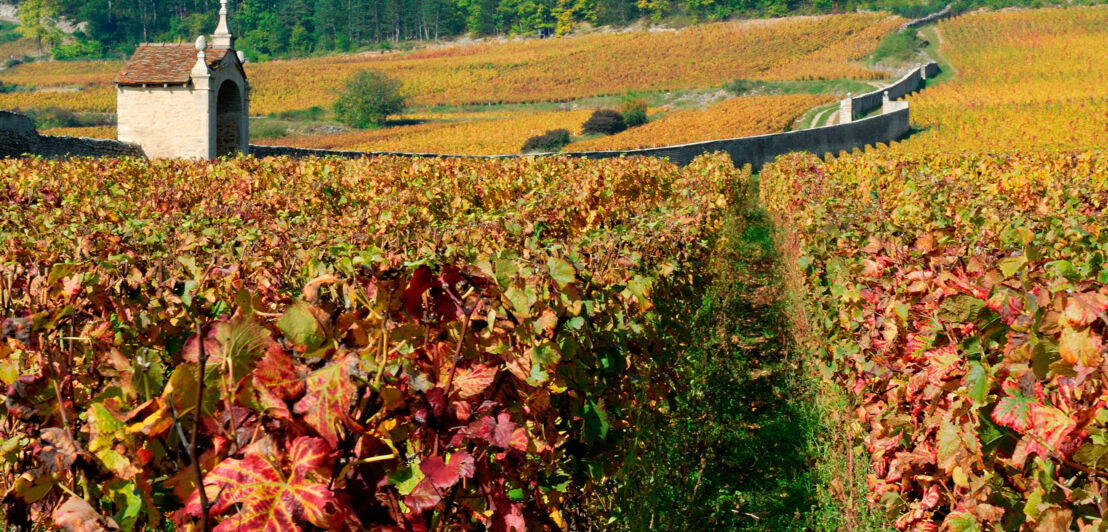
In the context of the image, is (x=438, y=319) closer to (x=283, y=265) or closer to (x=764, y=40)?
(x=283, y=265)

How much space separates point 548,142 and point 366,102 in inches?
964

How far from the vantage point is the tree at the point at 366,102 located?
198ft

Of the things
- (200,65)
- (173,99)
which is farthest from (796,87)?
(173,99)

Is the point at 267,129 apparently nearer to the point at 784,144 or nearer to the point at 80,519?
the point at 784,144

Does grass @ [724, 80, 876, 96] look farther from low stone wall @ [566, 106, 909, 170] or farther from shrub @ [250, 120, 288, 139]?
shrub @ [250, 120, 288, 139]

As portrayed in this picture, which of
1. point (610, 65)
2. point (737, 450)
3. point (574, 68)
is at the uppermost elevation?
point (610, 65)

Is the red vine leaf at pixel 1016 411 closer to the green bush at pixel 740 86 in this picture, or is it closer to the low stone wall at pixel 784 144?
the low stone wall at pixel 784 144

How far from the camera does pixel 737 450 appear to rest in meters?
5.31

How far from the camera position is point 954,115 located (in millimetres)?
47219

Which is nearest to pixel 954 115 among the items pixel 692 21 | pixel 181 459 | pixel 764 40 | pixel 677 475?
pixel 764 40

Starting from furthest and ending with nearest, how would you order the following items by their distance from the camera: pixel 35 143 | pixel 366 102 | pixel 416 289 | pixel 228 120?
1. pixel 366 102
2. pixel 228 120
3. pixel 35 143
4. pixel 416 289

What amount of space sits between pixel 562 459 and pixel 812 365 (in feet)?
14.2

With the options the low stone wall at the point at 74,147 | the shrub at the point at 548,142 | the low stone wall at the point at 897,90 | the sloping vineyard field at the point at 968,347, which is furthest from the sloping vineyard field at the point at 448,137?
the sloping vineyard field at the point at 968,347

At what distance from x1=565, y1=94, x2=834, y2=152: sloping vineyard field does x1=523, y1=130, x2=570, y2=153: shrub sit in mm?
747
